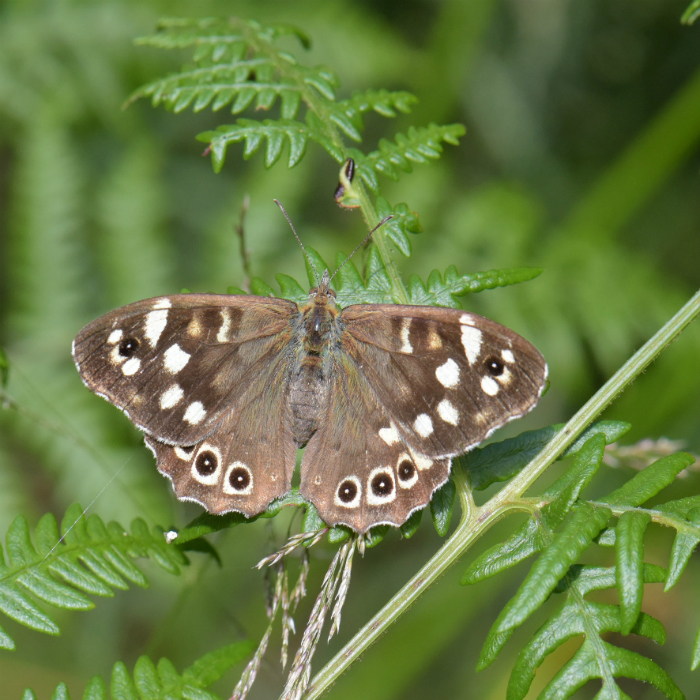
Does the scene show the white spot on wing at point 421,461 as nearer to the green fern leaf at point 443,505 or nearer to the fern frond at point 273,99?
the green fern leaf at point 443,505

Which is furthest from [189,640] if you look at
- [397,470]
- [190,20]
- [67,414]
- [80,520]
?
[190,20]

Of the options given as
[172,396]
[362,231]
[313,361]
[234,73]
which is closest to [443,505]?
[313,361]

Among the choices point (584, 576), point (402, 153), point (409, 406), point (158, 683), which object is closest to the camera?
point (584, 576)

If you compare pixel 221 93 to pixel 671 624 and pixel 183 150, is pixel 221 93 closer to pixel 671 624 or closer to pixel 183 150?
pixel 183 150

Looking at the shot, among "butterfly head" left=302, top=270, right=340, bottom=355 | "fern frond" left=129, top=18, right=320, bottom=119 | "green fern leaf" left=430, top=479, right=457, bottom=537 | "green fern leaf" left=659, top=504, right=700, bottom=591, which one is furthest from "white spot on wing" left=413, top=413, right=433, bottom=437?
"fern frond" left=129, top=18, right=320, bottom=119

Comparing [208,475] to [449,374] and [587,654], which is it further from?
[587,654]

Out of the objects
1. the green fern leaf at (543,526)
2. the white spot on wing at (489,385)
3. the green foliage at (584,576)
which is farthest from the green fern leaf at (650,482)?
the white spot on wing at (489,385)
